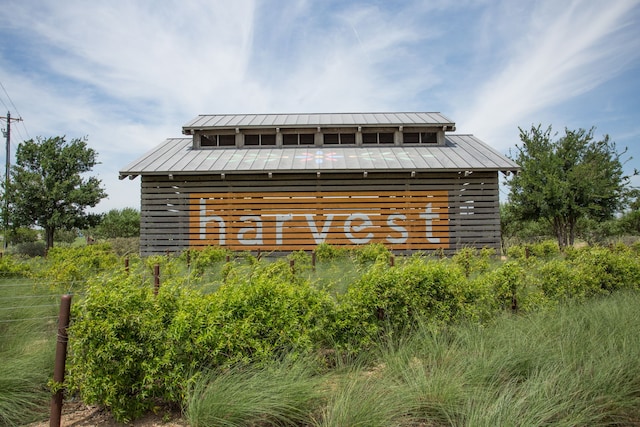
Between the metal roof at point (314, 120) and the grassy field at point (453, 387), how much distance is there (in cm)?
1476

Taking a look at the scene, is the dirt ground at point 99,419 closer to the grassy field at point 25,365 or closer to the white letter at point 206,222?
the grassy field at point 25,365

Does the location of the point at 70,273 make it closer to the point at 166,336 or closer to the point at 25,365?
the point at 25,365

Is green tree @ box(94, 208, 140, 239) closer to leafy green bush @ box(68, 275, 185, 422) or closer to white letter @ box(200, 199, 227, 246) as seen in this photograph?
white letter @ box(200, 199, 227, 246)

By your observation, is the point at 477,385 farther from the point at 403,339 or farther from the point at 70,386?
the point at 70,386

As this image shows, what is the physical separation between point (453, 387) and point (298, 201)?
1227 cm

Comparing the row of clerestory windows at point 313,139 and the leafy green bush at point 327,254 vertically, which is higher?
the row of clerestory windows at point 313,139

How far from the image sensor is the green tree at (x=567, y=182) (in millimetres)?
18438

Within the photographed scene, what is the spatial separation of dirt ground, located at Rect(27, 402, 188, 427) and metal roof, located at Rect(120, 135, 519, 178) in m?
11.5

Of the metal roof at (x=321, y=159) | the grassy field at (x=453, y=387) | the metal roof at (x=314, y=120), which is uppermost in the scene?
the metal roof at (x=314, y=120)

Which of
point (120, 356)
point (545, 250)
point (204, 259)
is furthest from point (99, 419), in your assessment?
point (545, 250)

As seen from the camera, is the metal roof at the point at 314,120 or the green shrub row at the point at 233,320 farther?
the metal roof at the point at 314,120

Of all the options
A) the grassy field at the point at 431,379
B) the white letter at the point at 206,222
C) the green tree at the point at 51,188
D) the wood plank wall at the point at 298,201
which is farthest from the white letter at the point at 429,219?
the green tree at the point at 51,188

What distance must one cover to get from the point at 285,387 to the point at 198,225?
41.8ft

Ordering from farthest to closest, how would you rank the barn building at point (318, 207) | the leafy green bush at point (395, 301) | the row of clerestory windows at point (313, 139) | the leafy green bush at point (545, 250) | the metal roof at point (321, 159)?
the row of clerestory windows at point (313, 139)
the barn building at point (318, 207)
the metal roof at point (321, 159)
the leafy green bush at point (545, 250)
the leafy green bush at point (395, 301)
